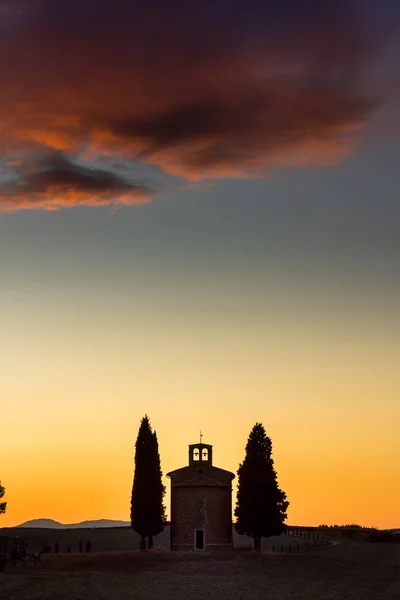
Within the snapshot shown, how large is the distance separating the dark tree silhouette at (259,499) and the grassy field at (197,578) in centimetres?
567

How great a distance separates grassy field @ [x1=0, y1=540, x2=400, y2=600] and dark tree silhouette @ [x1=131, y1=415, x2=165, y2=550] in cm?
672

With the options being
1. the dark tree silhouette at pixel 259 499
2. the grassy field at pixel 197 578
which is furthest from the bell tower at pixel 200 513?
the grassy field at pixel 197 578

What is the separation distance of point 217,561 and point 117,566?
25.1ft

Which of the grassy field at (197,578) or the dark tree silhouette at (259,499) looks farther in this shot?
the dark tree silhouette at (259,499)

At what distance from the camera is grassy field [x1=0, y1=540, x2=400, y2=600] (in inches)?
1941

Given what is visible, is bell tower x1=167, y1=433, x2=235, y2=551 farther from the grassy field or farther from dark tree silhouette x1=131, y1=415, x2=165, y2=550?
the grassy field

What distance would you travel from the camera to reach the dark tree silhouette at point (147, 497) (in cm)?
7819

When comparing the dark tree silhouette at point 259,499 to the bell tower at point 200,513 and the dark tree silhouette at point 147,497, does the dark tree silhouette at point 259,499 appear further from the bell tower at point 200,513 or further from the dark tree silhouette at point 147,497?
the dark tree silhouette at point 147,497

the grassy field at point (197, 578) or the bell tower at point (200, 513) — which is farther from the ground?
the bell tower at point (200, 513)

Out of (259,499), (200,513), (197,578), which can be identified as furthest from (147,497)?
(197,578)

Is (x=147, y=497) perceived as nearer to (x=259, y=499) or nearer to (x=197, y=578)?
(x=259, y=499)

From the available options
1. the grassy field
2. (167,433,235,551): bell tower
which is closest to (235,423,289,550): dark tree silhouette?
(167,433,235,551): bell tower

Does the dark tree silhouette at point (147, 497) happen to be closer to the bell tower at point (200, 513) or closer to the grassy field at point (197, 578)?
the bell tower at point (200, 513)

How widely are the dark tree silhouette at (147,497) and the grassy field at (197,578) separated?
22.1 feet
